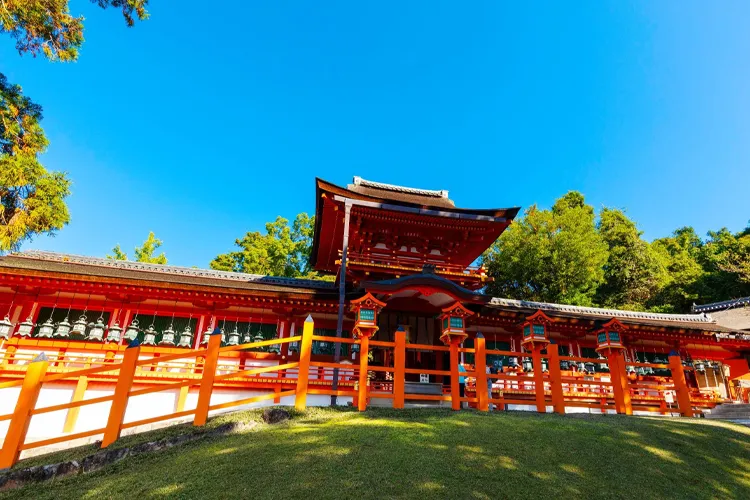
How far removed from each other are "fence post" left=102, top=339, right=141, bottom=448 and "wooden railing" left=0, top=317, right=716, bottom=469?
0.01 meters

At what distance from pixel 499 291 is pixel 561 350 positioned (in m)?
14.8

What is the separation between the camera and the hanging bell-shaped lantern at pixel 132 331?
1279cm

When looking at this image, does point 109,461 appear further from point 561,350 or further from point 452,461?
point 561,350

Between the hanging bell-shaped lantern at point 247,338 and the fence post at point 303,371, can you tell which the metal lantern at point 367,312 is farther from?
the hanging bell-shaped lantern at point 247,338

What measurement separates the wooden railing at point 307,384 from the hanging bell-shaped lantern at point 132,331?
33.7 inches

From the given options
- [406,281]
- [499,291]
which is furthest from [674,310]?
[406,281]

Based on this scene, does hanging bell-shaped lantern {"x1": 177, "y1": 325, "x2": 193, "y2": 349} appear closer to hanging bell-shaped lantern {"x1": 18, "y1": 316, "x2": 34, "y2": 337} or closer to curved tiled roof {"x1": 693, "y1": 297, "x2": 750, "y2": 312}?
hanging bell-shaped lantern {"x1": 18, "y1": 316, "x2": 34, "y2": 337}

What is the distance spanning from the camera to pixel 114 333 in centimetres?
1283

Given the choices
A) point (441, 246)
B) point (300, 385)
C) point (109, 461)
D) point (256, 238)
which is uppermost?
point (256, 238)

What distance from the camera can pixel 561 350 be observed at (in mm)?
16922

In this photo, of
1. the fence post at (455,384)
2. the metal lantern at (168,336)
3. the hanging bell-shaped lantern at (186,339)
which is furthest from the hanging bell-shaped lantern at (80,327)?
the fence post at (455,384)

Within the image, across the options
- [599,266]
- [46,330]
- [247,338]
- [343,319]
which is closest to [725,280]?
[599,266]

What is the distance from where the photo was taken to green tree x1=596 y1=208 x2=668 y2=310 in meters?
32.2

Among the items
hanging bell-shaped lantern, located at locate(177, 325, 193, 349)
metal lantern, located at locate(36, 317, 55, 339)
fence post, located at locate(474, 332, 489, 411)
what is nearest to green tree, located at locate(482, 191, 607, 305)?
fence post, located at locate(474, 332, 489, 411)
